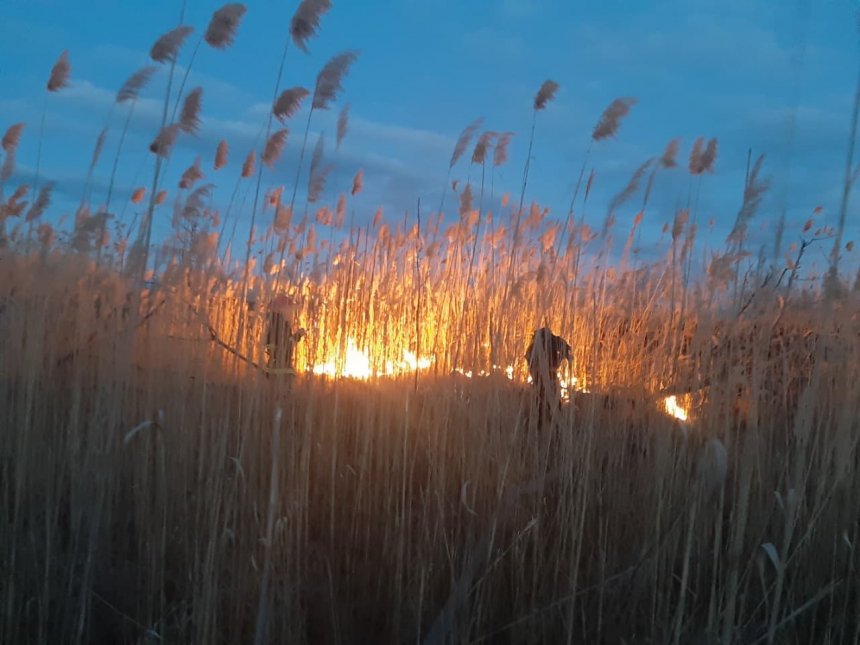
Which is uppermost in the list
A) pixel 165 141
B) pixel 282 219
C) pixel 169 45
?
pixel 169 45

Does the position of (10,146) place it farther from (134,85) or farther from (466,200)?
(466,200)

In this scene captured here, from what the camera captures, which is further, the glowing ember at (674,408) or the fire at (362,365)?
the fire at (362,365)

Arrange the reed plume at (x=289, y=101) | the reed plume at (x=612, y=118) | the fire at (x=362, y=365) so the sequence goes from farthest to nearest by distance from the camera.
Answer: the fire at (x=362, y=365) < the reed plume at (x=612, y=118) < the reed plume at (x=289, y=101)

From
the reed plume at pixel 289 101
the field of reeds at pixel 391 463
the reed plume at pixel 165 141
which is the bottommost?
the field of reeds at pixel 391 463

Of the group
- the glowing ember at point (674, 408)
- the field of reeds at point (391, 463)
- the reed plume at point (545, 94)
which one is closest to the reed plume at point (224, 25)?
the field of reeds at point (391, 463)

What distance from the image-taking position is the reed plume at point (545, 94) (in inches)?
80.0

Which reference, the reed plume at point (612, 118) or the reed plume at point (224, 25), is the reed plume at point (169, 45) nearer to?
the reed plume at point (224, 25)

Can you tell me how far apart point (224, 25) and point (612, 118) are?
1.08m

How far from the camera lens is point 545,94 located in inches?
81.0

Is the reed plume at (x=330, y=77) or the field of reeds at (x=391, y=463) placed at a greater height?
the reed plume at (x=330, y=77)

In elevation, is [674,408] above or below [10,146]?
below

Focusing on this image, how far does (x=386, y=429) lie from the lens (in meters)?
1.96

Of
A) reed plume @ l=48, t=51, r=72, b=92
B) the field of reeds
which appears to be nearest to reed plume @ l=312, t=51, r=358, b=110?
the field of reeds

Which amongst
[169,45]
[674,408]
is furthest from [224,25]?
[674,408]
